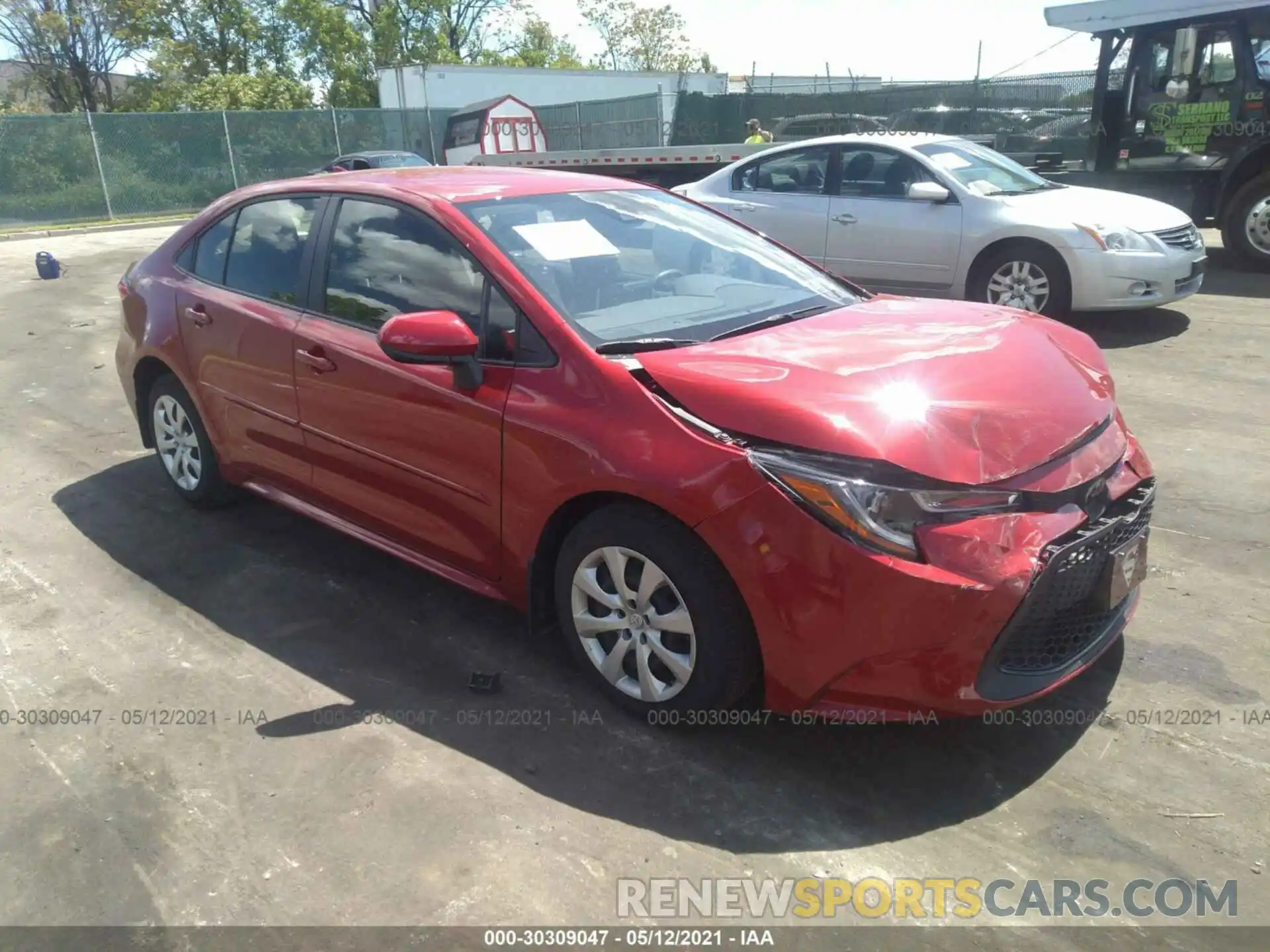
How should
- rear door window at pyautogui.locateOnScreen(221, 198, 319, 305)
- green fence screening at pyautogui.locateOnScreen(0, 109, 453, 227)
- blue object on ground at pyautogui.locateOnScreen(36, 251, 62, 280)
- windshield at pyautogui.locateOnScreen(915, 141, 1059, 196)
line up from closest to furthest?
1. rear door window at pyautogui.locateOnScreen(221, 198, 319, 305)
2. windshield at pyautogui.locateOnScreen(915, 141, 1059, 196)
3. blue object on ground at pyautogui.locateOnScreen(36, 251, 62, 280)
4. green fence screening at pyautogui.locateOnScreen(0, 109, 453, 227)

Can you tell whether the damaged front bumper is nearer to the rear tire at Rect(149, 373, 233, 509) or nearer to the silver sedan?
the rear tire at Rect(149, 373, 233, 509)

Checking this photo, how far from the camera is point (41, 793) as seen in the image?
10.1ft

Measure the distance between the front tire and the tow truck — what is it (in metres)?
9.56

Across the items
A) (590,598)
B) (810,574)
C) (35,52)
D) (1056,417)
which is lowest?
(590,598)

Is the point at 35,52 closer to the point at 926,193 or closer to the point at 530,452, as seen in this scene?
the point at 926,193

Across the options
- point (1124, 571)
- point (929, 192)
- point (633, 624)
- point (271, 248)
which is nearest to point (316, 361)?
point (271, 248)

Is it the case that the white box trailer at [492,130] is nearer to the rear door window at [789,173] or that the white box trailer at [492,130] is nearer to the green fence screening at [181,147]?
the green fence screening at [181,147]

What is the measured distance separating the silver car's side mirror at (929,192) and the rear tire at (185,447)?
5757 mm

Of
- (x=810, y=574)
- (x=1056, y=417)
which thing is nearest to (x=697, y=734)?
(x=810, y=574)

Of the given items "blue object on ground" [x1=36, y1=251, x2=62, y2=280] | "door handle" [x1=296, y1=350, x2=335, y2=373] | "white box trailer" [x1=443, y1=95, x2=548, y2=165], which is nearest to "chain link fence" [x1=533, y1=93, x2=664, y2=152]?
"white box trailer" [x1=443, y1=95, x2=548, y2=165]

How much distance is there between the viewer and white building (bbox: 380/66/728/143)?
3228 centimetres

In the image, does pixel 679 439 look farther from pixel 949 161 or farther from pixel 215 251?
pixel 949 161

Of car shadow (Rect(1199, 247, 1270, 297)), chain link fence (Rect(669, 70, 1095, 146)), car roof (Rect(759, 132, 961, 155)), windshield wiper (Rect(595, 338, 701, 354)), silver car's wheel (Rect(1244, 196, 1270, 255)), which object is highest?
chain link fence (Rect(669, 70, 1095, 146))

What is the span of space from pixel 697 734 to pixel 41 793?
77.7 inches
